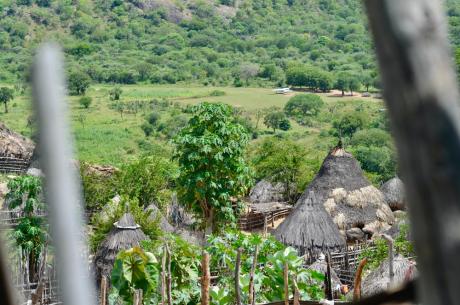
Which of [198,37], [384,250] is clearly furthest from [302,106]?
[384,250]

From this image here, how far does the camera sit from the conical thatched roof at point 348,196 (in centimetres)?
1538

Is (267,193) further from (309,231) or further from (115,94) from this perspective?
(115,94)

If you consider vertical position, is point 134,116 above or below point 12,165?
above

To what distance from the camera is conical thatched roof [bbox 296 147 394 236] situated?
50.5ft

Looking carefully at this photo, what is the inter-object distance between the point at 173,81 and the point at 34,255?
181 ft

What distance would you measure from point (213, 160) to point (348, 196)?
5348 mm

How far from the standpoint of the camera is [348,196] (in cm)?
1576

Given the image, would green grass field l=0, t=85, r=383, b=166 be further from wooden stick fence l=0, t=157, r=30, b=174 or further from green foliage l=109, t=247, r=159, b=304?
green foliage l=109, t=247, r=159, b=304

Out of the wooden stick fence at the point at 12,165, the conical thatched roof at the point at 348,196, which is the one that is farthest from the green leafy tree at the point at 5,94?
the conical thatched roof at the point at 348,196

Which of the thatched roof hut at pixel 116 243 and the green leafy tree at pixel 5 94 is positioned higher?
the green leafy tree at pixel 5 94

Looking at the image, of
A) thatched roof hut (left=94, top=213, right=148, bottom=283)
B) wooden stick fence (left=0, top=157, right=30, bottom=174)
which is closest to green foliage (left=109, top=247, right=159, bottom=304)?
thatched roof hut (left=94, top=213, right=148, bottom=283)

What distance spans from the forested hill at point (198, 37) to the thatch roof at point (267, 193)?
35.2 meters

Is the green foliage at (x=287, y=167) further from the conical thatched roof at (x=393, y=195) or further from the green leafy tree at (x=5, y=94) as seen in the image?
the green leafy tree at (x=5, y=94)

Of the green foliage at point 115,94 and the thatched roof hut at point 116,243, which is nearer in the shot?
the thatched roof hut at point 116,243
